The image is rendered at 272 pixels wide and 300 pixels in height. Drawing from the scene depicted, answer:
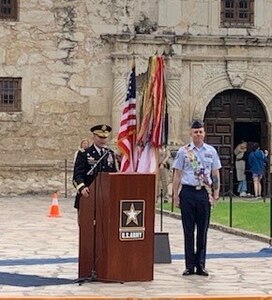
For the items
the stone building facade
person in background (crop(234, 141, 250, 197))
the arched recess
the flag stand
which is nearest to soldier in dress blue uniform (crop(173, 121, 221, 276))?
the flag stand

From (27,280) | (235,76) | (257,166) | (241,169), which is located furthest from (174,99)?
(27,280)

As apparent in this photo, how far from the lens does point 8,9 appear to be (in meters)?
30.3

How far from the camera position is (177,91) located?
3033 centimetres

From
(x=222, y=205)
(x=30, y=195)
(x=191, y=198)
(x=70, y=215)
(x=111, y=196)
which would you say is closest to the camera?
(x=111, y=196)

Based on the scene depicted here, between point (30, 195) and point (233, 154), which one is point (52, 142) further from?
point (233, 154)

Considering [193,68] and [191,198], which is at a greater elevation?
[193,68]

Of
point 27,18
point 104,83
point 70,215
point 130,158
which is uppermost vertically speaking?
point 27,18

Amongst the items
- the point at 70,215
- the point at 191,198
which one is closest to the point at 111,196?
the point at 191,198

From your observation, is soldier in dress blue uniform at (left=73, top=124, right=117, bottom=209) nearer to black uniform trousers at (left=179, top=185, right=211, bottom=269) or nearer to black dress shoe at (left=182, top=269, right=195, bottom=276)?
black uniform trousers at (left=179, top=185, right=211, bottom=269)

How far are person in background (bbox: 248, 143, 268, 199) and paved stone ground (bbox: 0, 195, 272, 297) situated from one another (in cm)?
855

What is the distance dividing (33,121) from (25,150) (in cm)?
88

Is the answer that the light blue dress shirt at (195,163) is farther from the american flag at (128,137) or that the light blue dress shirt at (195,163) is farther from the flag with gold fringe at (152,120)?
the american flag at (128,137)

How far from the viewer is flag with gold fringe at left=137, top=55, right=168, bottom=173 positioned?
13930 millimetres

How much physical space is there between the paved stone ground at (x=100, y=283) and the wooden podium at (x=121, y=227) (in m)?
0.20
